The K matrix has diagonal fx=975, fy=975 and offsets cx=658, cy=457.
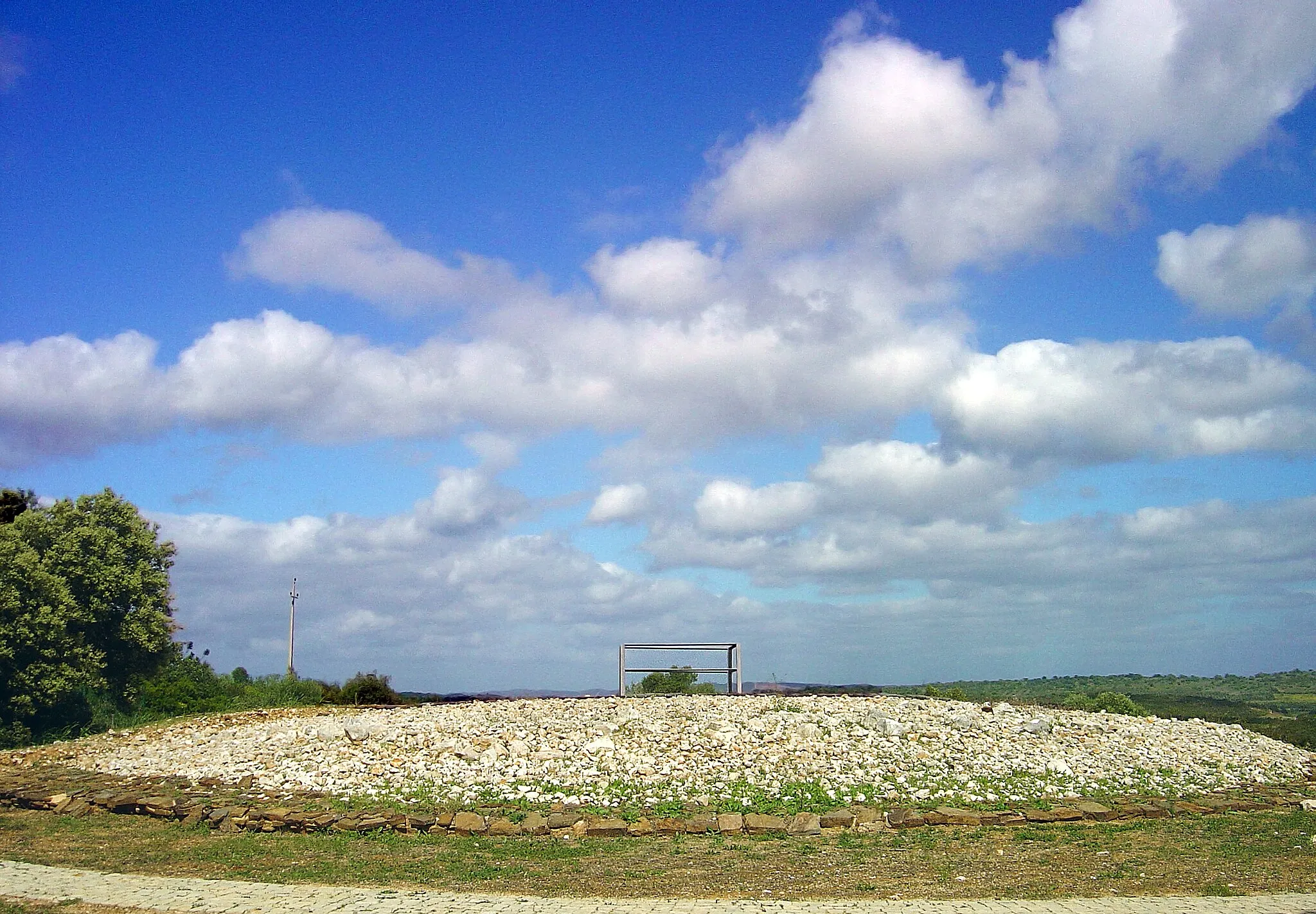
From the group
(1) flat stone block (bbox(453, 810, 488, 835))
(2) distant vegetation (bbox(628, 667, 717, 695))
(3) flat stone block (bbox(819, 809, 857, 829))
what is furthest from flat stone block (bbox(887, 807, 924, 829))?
(2) distant vegetation (bbox(628, 667, 717, 695))

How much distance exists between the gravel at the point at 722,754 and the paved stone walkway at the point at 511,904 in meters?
4.52

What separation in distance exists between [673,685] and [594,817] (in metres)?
13.2

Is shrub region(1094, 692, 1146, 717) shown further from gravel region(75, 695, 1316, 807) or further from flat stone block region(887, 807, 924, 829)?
flat stone block region(887, 807, 924, 829)

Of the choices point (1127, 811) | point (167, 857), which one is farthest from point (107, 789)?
point (1127, 811)

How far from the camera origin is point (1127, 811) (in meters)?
14.6

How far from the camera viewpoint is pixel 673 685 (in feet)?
88.4

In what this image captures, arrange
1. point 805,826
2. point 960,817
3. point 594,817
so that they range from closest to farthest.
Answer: point 805,826 < point 594,817 < point 960,817

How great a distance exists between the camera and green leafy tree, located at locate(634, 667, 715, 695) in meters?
26.3

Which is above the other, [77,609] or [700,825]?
[77,609]

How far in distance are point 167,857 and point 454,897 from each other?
4717mm

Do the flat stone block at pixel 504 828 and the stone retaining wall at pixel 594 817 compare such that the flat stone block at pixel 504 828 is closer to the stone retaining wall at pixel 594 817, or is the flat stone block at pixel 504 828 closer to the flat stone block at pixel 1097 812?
the stone retaining wall at pixel 594 817

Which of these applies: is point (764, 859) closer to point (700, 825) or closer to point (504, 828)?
point (700, 825)

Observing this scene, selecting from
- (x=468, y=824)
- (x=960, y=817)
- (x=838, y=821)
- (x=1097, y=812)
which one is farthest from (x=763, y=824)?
(x=1097, y=812)

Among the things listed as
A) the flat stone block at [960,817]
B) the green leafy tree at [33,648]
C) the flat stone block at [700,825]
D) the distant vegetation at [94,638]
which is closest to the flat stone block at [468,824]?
the flat stone block at [700,825]
